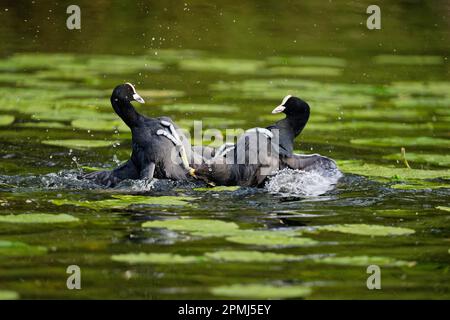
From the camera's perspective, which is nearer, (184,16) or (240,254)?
(240,254)

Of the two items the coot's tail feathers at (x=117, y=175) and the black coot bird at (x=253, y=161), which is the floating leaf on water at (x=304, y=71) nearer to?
the black coot bird at (x=253, y=161)

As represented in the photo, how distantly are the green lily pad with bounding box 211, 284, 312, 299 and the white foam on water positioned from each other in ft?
9.49

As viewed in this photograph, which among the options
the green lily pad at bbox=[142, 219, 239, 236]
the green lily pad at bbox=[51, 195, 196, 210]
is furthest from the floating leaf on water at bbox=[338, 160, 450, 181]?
the green lily pad at bbox=[142, 219, 239, 236]

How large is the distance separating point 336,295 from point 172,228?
1833 millimetres

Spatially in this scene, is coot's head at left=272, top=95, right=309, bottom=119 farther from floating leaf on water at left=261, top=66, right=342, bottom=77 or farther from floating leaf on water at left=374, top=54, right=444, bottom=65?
floating leaf on water at left=374, top=54, right=444, bottom=65

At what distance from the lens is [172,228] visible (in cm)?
851

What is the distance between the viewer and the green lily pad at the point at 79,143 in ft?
40.3

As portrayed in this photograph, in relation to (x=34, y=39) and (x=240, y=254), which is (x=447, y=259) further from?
(x=34, y=39)

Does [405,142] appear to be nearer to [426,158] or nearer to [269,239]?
[426,158]

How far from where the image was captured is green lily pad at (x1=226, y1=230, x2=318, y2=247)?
819 cm

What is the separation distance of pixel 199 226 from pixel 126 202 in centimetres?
113

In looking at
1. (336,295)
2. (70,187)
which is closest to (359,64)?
(70,187)

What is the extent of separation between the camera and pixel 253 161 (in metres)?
10.0

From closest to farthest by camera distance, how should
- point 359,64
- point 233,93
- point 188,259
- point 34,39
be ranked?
point 188,259, point 233,93, point 359,64, point 34,39
